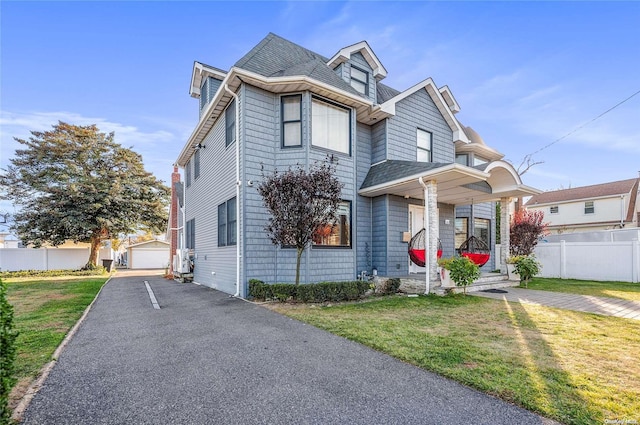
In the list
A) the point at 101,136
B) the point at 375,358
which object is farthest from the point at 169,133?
the point at 375,358

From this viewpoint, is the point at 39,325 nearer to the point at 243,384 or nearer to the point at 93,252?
the point at 243,384

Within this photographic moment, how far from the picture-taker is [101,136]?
75.5 feet

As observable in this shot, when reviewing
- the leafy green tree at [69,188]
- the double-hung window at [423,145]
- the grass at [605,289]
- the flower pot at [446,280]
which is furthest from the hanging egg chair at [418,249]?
the leafy green tree at [69,188]

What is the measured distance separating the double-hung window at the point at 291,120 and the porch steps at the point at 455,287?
544 cm

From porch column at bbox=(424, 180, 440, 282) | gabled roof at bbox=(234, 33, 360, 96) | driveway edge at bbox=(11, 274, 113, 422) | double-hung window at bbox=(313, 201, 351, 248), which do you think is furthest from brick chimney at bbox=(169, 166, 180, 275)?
porch column at bbox=(424, 180, 440, 282)

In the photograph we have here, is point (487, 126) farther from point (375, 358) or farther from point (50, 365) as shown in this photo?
point (50, 365)

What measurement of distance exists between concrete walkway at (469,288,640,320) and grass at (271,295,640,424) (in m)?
0.71

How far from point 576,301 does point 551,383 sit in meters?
6.48

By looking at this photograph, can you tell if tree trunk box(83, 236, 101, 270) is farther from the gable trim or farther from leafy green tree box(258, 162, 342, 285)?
the gable trim

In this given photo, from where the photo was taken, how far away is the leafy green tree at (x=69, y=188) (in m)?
20.8

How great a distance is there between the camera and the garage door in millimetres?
32281

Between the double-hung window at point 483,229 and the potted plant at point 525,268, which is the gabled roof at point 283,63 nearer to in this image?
the potted plant at point 525,268

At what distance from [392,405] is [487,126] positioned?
20575 mm

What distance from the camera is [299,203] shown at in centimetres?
780
